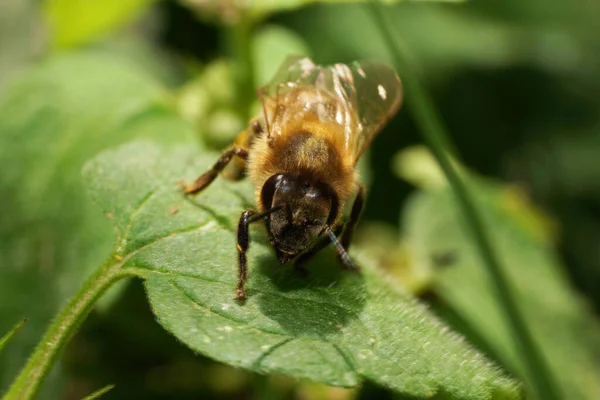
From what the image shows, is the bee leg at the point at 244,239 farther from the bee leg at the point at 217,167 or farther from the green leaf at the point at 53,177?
the green leaf at the point at 53,177

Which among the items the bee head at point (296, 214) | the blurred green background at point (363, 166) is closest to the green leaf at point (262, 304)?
the bee head at point (296, 214)

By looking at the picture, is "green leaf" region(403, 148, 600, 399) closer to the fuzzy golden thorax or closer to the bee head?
the fuzzy golden thorax

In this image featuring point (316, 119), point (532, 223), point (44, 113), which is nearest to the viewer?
point (316, 119)

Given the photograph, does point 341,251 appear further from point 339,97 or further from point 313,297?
point 339,97

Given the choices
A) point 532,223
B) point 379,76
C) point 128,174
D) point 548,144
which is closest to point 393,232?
point 532,223

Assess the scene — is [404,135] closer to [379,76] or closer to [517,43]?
[517,43]

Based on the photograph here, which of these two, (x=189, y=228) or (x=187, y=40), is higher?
(x=189, y=228)

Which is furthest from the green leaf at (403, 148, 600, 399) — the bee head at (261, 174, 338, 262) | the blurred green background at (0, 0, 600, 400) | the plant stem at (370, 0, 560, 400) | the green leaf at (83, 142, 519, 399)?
the bee head at (261, 174, 338, 262)
